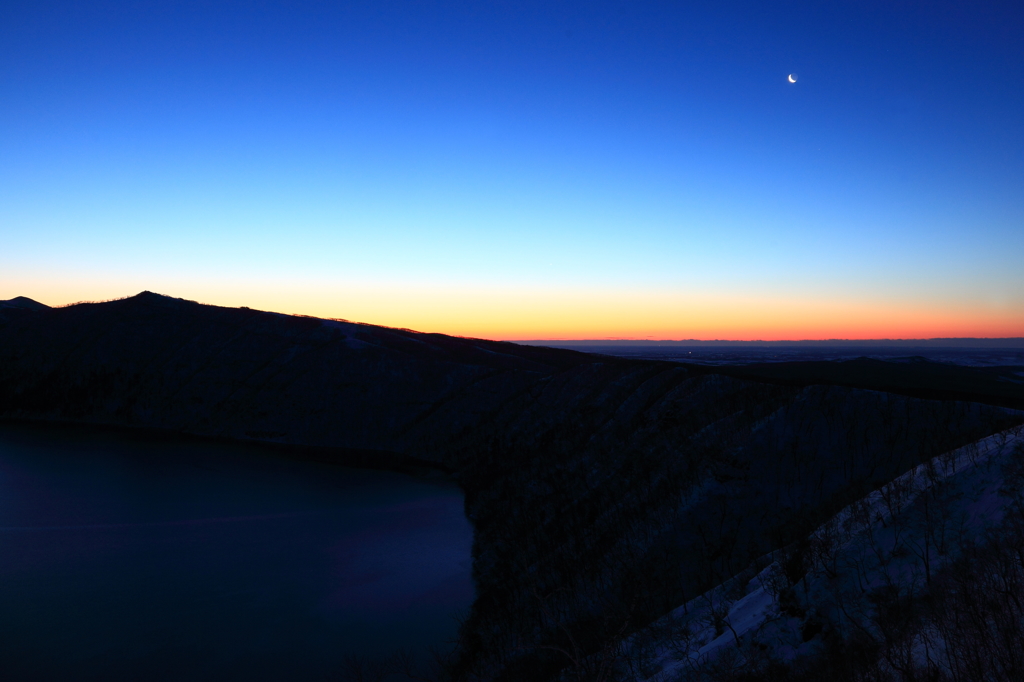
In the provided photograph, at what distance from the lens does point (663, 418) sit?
3234 centimetres

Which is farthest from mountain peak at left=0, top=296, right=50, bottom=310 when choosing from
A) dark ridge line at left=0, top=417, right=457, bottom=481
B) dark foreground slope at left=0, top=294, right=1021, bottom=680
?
dark ridge line at left=0, top=417, right=457, bottom=481

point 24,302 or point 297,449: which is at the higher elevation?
point 24,302

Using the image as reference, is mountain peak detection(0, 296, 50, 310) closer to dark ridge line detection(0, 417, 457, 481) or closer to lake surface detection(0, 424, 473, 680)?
dark ridge line detection(0, 417, 457, 481)

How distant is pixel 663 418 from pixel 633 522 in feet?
39.0

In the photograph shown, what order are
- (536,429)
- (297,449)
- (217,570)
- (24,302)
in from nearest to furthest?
(217,570) → (536,429) → (297,449) → (24,302)

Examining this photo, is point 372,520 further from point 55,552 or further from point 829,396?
point 829,396

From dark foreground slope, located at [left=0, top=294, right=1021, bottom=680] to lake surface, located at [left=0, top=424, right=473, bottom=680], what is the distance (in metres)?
3.45

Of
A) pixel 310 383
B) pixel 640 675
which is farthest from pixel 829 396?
pixel 310 383

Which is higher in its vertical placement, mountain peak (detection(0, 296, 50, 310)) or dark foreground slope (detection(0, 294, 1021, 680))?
mountain peak (detection(0, 296, 50, 310))

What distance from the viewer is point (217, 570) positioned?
24328mm

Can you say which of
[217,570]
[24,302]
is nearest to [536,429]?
[217,570]

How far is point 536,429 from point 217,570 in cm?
2598

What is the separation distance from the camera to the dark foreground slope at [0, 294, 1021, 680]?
59.4 feet

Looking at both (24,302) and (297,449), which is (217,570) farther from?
(24,302)
